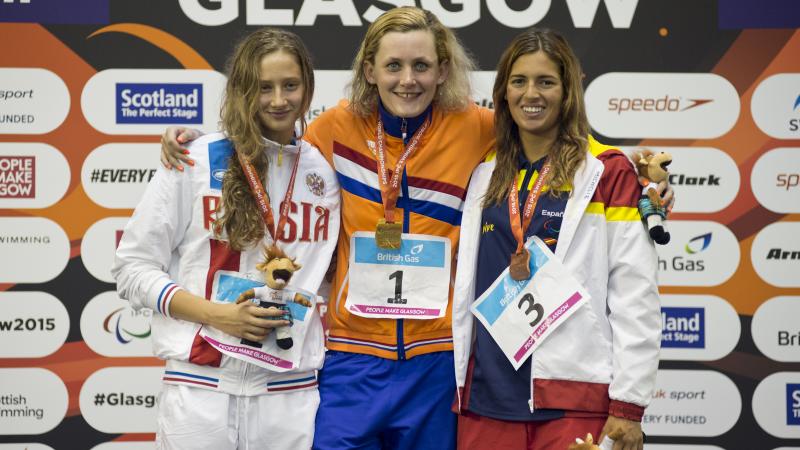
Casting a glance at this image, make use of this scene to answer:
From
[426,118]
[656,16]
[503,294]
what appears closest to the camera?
[503,294]

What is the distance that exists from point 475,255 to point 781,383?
2521mm

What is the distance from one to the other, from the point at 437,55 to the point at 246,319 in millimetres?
1017

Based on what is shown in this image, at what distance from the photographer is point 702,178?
4.18 meters

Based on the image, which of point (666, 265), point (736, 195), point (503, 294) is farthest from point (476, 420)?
point (736, 195)

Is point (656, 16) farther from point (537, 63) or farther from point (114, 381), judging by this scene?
point (114, 381)

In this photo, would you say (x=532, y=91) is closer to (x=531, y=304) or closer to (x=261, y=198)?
(x=531, y=304)

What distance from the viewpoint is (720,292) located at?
421 cm

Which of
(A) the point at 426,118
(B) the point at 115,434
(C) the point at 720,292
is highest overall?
(A) the point at 426,118

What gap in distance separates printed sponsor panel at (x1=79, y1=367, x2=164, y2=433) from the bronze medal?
243cm

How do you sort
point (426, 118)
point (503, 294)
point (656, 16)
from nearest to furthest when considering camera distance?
point (503, 294), point (426, 118), point (656, 16)

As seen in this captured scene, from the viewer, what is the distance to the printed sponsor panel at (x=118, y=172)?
4.17 m

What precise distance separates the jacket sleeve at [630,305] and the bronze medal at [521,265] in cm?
23

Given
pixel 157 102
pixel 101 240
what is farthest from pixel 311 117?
pixel 101 240

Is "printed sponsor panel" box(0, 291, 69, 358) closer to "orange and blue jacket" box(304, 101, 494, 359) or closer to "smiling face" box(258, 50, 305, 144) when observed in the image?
"orange and blue jacket" box(304, 101, 494, 359)
